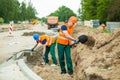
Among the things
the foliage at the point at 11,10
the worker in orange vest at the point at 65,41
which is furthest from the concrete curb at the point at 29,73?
the foliage at the point at 11,10

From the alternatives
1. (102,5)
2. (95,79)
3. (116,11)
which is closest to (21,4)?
(102,5)

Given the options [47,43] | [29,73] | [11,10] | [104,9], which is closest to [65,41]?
[29,73]

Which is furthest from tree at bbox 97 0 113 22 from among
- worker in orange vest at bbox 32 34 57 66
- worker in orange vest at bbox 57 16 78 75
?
worker in orange vest at bbox 57 16 78 75

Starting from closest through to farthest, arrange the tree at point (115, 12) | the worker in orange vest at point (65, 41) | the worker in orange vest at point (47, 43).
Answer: the worker in orange vest at point (65, 41)
the worker in orange vest at point (47, 43)
the tree at point (115, 12)

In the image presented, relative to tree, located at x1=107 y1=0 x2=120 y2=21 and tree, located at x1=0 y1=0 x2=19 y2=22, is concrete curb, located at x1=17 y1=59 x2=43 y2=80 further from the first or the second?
tree, located at x1=0 y1=0 x2=19 y2=22

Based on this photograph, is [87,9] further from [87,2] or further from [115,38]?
[115,38]

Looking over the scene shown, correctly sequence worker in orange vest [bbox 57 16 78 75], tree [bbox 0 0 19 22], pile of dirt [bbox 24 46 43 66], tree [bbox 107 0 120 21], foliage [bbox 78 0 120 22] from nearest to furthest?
worker in orange vest [bbox 57 16 78 75] < pile of dirt [bbox 24 46 43 66] < tree [bbox 107 0 120 21] < foliage [bbox 78 0 120 22] < tree [bbox 0 0 19 22]

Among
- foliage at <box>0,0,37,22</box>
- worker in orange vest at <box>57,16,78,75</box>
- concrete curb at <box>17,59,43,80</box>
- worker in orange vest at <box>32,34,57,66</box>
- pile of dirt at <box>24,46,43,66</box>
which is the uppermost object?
worker in orange vest at <box>57,16,78,75</box>

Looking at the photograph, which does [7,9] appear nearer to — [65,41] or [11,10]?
[11,10]

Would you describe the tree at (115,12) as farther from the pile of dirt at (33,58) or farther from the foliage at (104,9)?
the pile of dirt at (33,58)

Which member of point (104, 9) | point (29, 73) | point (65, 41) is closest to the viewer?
point (65, 41)

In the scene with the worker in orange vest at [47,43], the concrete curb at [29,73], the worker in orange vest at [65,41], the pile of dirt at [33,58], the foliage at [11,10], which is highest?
the worker in orange vest at [65,41]

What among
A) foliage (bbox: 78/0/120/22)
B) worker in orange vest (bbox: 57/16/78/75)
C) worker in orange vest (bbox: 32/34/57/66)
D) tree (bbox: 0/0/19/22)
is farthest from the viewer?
tree (bbox: 0/0/19/22)

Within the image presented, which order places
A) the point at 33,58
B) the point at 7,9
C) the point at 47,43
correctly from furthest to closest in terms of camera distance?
the point at 7,9, the point at 33,58, the point at 47,43
